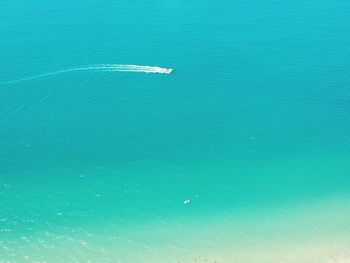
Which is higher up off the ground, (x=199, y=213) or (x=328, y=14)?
(x=328, y=14)

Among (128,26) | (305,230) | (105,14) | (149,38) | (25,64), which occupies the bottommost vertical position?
(305,230)

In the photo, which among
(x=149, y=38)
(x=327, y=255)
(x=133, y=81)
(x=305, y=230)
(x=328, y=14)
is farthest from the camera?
(x=328, y=14)

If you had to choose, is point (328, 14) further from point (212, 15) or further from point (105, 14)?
point (105, 14)

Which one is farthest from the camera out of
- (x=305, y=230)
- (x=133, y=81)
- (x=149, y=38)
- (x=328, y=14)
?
(x=328, y=14)

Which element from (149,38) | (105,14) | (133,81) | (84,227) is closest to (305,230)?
(84,227)

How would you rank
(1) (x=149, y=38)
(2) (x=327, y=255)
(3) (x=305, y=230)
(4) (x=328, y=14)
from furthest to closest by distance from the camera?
(4) (x=328, y=14) → (1) (x=149, y=38) → (3) (x=305, y=230) → (2) (x=327, y=255)

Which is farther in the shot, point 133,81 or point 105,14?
point 105,14

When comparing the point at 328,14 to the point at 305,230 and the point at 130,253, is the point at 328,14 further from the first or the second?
the point at 130,253

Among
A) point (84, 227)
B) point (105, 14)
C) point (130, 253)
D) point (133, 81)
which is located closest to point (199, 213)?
point (130, 253)

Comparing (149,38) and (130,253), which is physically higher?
(149,38)
